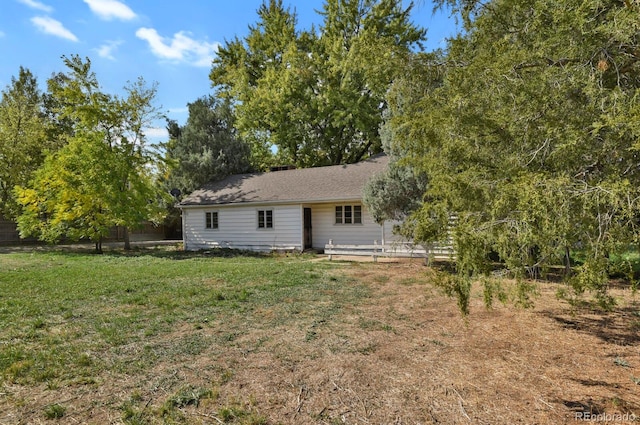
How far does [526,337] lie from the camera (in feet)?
17.1

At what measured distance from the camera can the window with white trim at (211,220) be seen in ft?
63.2

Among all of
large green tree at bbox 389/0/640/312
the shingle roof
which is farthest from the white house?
large green tree at bbox 389/0/640/312

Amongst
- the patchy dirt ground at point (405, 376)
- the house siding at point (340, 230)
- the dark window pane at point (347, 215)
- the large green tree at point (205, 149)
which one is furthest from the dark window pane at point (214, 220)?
the patchy dirt ground at point (405, 376)

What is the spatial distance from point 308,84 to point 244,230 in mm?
12792

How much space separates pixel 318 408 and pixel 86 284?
25.6ft

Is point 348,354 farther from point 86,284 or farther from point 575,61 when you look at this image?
point 86,284

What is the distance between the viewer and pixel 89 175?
1608 centimetres

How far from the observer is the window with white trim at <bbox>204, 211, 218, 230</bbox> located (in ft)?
63.2

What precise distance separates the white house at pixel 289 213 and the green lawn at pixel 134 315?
5.31 m

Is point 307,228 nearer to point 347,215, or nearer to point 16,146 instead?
point 347,215

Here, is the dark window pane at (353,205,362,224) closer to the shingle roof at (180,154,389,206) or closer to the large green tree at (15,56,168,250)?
the shingle roof at (180,154,389,206)

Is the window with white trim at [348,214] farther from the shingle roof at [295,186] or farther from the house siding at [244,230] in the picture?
the house siding at [244,230]

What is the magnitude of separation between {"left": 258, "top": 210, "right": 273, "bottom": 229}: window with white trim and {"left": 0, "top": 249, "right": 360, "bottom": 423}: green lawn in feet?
20.7

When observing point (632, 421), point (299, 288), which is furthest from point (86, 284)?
point (632, 421)
